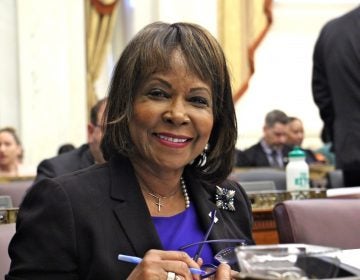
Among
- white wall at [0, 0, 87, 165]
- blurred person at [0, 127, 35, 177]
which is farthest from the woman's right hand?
white wall at [0, 0, 87, 165]

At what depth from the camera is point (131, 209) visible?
4.93ft

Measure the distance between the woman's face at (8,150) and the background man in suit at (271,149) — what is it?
189cm

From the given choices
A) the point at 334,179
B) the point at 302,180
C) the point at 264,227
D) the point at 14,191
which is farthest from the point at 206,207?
the point at 334,179

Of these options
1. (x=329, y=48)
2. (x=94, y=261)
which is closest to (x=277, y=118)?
(x=329, y=48)

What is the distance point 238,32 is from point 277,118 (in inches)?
57.3

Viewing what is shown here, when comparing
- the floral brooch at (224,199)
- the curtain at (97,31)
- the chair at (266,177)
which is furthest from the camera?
the curtain at (97,31)

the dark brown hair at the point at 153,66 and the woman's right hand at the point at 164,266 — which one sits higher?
the dark brown hair at the point at 153,66

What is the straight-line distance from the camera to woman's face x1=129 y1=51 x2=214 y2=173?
4.91 feet

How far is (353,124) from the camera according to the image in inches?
122

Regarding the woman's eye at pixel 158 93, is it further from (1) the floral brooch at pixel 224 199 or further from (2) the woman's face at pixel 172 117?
(1) the floral brooch at pixel 224 199

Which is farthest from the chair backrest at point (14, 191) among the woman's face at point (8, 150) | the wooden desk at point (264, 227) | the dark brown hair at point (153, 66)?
the woman's face at point (8, 150)

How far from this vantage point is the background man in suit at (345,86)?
3105mm

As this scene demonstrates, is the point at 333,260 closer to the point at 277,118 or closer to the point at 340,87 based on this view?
the point at 340,87

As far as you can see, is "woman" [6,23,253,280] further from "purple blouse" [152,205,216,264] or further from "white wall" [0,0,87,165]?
"white wall" [0,0,87,165]
